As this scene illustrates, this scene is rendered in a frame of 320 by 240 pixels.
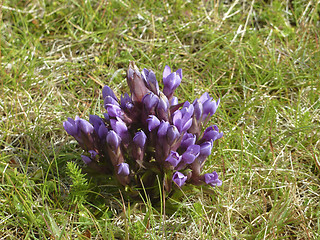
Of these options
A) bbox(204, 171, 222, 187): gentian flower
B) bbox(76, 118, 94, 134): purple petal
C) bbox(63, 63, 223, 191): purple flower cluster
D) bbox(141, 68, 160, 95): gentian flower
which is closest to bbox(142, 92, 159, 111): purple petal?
bbox(63, 63, 223, 191): purple flower cluster

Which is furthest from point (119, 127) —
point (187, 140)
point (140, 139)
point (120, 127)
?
point (187, 140)

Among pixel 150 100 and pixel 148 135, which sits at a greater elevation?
pixel 150 100

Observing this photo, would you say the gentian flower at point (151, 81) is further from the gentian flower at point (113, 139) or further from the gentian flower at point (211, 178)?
the gentian flower at point (211, 178)

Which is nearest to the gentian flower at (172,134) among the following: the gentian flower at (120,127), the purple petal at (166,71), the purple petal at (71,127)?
the gentian flower at (120,127)

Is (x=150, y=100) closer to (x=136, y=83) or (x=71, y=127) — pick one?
(x=136, y=83)

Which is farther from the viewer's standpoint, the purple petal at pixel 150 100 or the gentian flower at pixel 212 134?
the gentian flower at pixel 212 134

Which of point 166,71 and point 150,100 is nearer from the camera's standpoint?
point 150,100
